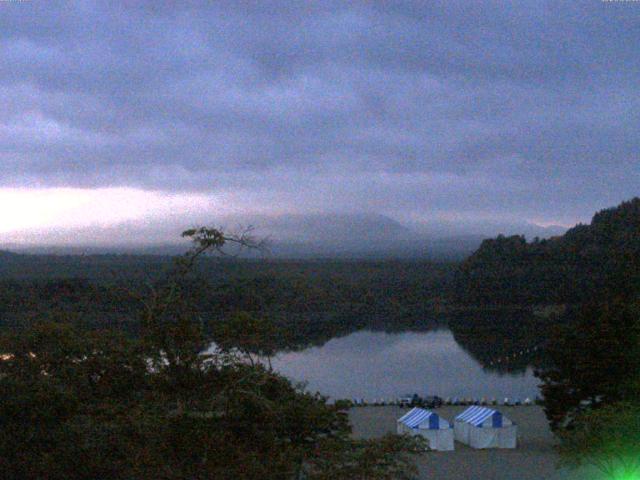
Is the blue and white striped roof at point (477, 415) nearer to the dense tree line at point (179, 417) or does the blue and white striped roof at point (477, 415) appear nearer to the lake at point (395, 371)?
the lake at point (395, 371)

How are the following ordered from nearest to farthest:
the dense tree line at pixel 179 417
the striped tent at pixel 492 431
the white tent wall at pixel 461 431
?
the dense tree line at pixel 179 417 → the striped tent at pixel 492 431 → the white tent wall at pixel 461 431

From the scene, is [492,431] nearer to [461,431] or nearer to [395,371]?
[461,431]

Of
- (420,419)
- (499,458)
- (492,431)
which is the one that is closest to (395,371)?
(420,419)

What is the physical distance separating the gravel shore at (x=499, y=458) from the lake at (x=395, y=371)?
336cm

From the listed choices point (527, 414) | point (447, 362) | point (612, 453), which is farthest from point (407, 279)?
point (612, 453)

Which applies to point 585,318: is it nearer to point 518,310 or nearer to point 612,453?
point 612,453

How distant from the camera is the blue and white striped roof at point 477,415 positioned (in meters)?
13.9

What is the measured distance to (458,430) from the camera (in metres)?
14.9

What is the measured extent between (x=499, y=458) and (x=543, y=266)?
4178 cm

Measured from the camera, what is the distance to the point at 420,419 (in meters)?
14.1

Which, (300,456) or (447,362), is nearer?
(300,456)

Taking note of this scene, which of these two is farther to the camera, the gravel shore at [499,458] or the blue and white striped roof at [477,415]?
the blue and white striped roof at [477,415]

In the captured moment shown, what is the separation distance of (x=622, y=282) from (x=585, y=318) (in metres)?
11.1

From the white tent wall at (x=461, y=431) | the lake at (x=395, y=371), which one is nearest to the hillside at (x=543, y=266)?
the lake at (x=395, y=371)
